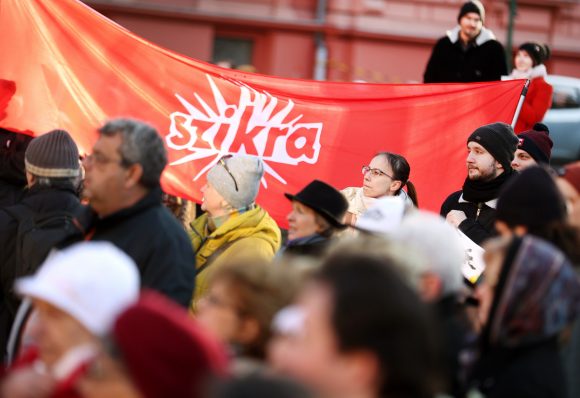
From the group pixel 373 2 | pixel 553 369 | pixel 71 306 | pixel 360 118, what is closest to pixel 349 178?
pixel 360 118

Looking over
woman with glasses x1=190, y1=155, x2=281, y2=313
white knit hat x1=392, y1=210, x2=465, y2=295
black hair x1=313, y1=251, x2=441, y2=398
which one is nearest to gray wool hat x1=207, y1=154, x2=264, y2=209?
woman with glasses x1=190, y1=155, x2=281, y2=313

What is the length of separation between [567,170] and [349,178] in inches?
112

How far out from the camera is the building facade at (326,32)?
73.6 feet

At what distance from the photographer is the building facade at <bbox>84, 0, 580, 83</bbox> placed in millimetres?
22422

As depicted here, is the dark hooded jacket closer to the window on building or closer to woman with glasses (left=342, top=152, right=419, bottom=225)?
woman with glasses (left=342, top=152, right=419, bottom=225)

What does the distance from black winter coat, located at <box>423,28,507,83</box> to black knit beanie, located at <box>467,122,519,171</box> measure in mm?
2783

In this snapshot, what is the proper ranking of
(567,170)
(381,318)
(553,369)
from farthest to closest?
(567,170)
(553,369)
(381,318)

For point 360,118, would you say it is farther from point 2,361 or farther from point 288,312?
point 288,312

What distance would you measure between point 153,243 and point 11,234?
122 cm

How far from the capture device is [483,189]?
720 cm

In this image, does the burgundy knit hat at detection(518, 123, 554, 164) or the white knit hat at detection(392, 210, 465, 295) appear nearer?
the white knit hat at detection(392, 210, 465, 295)

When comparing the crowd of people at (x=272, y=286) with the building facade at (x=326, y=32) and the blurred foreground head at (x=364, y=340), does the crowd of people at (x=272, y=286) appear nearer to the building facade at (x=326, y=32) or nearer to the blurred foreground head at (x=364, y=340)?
the blurred foreground head at (x=364, y=340)

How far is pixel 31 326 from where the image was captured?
4.30 meters

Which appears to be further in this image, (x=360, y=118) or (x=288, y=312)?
(x=360, y=118)
